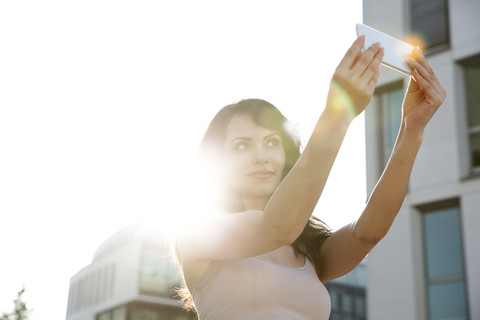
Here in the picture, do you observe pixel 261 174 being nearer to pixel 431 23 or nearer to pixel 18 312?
pixel 431 23

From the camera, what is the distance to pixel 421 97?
6.47ft

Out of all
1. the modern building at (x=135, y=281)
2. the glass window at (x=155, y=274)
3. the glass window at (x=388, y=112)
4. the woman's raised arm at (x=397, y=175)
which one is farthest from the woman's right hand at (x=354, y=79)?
the glass window at (x=155, y=274)

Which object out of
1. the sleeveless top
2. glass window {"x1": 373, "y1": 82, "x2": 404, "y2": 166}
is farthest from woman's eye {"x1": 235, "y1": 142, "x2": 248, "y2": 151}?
glass window {"x1": 373, "y1": 82, "x2": 404, "y2": 166}

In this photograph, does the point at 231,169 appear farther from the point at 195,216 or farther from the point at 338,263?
the point at 338,263

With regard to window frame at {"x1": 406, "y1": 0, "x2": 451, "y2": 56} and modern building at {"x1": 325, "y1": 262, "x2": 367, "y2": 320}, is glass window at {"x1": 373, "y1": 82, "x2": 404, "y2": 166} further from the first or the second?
modern building at {"x1": 325, "y1": 262, "x2": 367, "y2": 320}

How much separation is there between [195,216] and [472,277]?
9.14 m

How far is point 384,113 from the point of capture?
39.4 ft

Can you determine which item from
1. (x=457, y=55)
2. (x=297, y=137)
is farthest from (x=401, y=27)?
(x=297, y=137)

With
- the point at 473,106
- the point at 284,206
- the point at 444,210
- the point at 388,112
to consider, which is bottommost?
the point at 284,206

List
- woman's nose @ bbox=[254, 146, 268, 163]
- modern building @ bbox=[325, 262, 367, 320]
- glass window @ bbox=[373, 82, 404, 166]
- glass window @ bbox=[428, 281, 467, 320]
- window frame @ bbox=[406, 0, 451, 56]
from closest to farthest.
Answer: woman's nose @ bbox=[254, 146, 268, 163]
glass window @ bbox=[428, 281, 467, 320]
window frame @ bbox=[406, 0, 451, 56]
glass window @ bbox=[373, 82, 404, 166]
modern building @ bbox=[325, 262, 367, 320]

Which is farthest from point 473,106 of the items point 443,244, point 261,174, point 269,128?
point 261,174

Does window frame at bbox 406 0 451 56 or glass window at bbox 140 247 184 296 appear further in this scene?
glass window at bbox 140 247 184 296

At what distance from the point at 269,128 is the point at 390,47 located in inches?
25.4

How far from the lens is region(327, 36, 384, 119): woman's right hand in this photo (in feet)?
5.00
